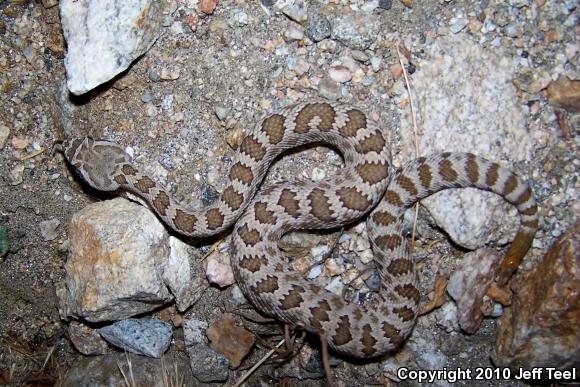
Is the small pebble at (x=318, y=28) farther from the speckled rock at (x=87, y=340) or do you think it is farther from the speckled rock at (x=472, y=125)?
the speckled rock at (x=87, y=340)

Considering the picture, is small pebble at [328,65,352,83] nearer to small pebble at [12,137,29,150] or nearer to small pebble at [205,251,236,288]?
small pebble at [205,251,236,288]

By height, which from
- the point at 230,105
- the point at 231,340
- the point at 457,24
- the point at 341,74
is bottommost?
the point at 231,340

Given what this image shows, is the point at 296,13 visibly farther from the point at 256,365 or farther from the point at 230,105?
the point at 256,365

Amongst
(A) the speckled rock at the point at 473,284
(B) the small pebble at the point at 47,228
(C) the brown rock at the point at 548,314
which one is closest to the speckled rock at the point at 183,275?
(B) the small pebble at the point at 47,228

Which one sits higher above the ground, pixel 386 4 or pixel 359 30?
pixel 386 4

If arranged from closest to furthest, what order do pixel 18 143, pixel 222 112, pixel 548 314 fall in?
pixel 548 314
pixel 222 112
pixel 18 143

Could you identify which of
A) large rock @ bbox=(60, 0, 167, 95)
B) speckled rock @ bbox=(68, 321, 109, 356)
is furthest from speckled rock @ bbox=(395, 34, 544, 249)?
speckled rock @ bbox=(68, 321, 109, 356)

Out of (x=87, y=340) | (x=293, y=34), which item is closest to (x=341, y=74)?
(x=293, y=34)
